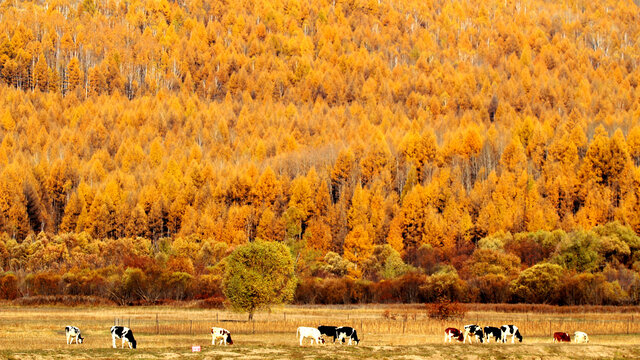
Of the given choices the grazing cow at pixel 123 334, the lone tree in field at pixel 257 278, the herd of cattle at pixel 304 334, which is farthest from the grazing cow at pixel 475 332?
the lone tree in field at pixel 257 278

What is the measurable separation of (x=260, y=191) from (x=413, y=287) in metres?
63.6

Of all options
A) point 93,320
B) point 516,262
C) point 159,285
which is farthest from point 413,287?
point 93,320

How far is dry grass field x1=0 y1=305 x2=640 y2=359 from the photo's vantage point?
145ft

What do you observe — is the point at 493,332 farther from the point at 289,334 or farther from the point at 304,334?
the point at 289,334

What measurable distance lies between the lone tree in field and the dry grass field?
228 centimetres

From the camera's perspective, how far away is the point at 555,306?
300ft

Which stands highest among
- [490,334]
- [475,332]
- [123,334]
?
[123,334]

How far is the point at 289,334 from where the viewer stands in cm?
6109

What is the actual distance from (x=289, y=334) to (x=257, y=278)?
632 inches

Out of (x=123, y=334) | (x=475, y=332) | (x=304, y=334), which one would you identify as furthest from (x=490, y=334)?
(x=123, y=334)

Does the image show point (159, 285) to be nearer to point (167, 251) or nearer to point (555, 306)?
point (167, 251)

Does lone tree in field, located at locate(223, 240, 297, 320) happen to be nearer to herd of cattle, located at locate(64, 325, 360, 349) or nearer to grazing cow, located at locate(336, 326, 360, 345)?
herd of cattle, located at locate(64, 325, 360, 349)

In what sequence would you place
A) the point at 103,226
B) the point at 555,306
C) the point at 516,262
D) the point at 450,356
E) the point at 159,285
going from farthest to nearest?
the point at 103,226 < the point at 516,262 < the point at 159,285 < the point at 555,306 < the point at 450,356

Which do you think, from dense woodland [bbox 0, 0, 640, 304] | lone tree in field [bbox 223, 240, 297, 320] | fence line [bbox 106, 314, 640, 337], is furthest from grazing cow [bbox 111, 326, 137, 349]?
dense woodland [bbox 0, 0, 640, 304]
